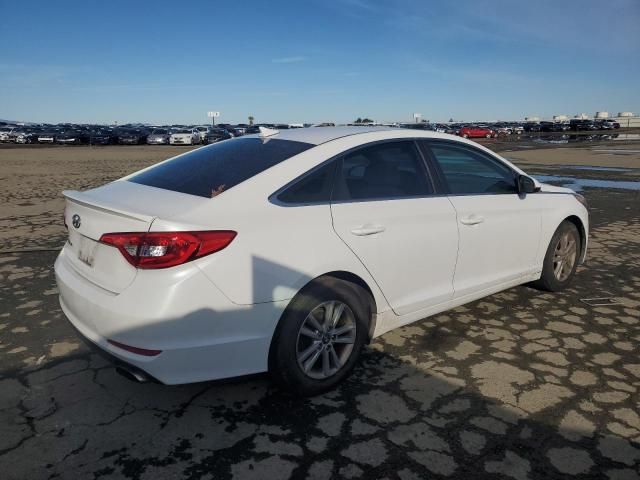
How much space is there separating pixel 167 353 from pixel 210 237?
Result: 0.61 meters

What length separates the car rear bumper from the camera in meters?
2.45

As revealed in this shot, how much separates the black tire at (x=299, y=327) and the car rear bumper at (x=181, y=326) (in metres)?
0.07

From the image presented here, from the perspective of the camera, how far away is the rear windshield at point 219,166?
2.95m

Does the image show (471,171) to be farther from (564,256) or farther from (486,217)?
(564,256)

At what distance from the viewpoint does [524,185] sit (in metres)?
4.23

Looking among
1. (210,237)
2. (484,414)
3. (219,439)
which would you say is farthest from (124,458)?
(484,414)

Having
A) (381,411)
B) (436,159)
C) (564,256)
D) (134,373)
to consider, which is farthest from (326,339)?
(564,256)

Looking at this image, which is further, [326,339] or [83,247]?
[326,339]

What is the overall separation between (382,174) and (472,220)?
32.1 inches

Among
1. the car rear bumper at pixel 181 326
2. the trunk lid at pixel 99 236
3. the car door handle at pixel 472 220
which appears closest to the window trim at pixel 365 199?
the car door handle at pixel 472 220

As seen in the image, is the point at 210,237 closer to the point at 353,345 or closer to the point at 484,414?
the point at 353,345

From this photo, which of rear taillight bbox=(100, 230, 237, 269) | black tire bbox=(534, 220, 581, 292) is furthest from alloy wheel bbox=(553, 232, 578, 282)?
rear taillight bbox=(100, 230, 237, 269)

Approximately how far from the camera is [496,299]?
4.71 meters

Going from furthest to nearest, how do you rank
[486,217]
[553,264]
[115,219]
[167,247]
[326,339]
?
[553,264] < [486,217] < [326,339] < [115,219] < [167,247]
